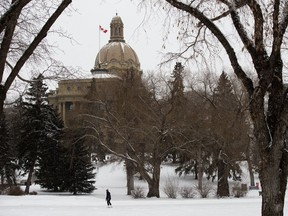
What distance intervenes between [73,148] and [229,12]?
119ft

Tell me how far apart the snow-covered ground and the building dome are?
1893 inches

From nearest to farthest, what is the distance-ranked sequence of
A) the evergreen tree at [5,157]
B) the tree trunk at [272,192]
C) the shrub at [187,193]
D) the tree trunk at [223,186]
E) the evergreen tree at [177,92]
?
1. the tree trunk at [272,192]
2. the shrub at [187,193]
3. the evergreen tree at [177,92]
4. the tree trunk at [223,186]
5. the evergreen tree at [5,157]

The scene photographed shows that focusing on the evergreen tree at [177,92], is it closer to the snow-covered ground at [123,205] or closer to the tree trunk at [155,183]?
the tree trunk at [155,183]

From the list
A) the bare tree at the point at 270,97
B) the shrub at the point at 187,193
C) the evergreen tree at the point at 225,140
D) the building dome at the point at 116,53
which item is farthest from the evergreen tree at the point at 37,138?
the building dome at the point at 116,53

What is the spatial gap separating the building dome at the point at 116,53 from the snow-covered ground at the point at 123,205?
48086 millimetres

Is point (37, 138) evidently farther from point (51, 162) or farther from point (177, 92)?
point (177, 92)

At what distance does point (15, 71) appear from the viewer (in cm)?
1009

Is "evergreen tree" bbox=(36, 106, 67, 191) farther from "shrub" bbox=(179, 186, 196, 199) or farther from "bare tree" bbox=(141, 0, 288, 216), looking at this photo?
"bare tree" bbox=(141, 0, 288, 216)

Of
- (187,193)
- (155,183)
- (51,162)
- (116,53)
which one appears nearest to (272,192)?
(187,193)

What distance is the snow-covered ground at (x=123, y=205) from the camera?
22031mm

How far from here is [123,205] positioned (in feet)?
91.1

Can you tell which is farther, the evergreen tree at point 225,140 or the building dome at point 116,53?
the building dome at point 116,53

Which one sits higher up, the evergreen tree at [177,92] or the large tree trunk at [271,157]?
the evergreen tree at [177,92]

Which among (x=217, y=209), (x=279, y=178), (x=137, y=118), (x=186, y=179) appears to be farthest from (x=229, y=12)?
(x=186, y=179)
